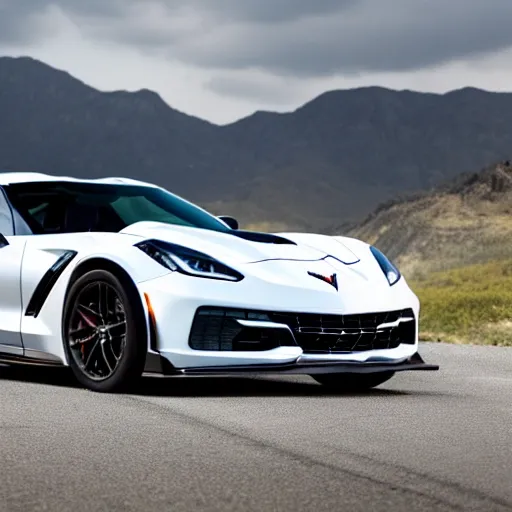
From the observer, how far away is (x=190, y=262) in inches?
322

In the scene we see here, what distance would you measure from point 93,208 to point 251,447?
3.57 metres

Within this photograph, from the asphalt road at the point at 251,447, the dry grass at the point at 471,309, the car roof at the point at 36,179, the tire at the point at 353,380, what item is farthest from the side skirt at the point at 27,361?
the dry grass at the point at 471,309

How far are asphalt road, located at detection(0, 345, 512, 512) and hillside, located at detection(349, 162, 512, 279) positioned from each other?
4871 cm

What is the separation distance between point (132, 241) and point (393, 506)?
4.03 metres

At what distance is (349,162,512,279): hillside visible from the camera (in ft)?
194

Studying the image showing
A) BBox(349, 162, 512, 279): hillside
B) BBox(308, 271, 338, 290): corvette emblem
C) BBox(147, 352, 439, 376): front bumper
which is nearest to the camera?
BBox(147, 352, 439, 376): front bumper

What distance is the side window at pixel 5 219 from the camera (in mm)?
9242

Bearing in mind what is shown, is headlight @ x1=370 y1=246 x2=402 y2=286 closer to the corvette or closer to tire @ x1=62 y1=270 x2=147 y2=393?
the corvette

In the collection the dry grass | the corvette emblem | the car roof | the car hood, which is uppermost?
the car roof

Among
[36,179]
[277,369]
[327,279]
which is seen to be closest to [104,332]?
[277,369]

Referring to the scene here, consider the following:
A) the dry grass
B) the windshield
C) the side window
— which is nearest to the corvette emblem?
the windshield

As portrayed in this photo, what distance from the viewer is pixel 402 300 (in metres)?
8.82

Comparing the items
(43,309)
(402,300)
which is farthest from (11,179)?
(402,300)

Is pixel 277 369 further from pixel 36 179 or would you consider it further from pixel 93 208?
pixel 36 179
